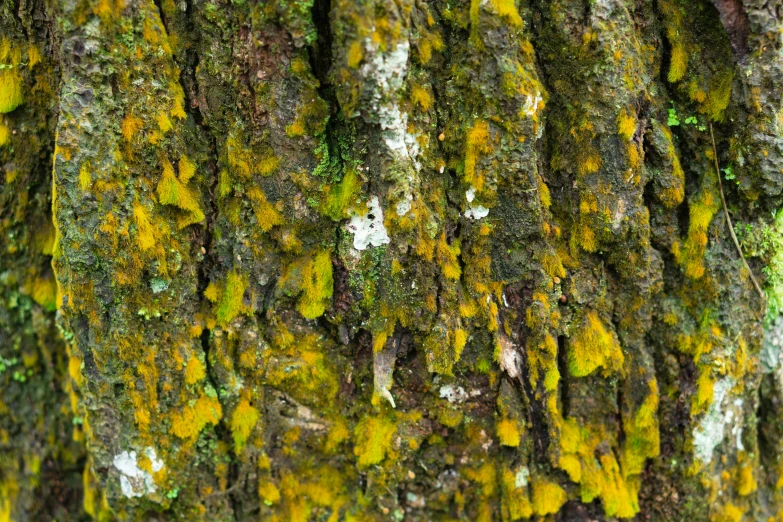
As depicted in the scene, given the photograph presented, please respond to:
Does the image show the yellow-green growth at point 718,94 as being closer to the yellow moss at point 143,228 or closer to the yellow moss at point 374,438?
the yellow moss at point 374,438

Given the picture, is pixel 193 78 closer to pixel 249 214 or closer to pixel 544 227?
pixel 249 214

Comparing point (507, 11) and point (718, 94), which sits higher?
point (507, 11)

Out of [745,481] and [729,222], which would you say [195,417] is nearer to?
[729,222]

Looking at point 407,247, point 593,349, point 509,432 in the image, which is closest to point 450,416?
point 509,432

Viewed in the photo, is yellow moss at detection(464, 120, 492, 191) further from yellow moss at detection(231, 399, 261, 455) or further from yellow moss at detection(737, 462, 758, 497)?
yellow moss at detection(737, 462, 758, 497)

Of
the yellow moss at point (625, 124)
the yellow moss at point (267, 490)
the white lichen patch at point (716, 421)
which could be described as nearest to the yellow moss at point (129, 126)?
the yellow moss at point (267, 490)

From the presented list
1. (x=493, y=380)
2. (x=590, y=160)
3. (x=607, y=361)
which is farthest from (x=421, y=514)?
(x=590, y=160)
